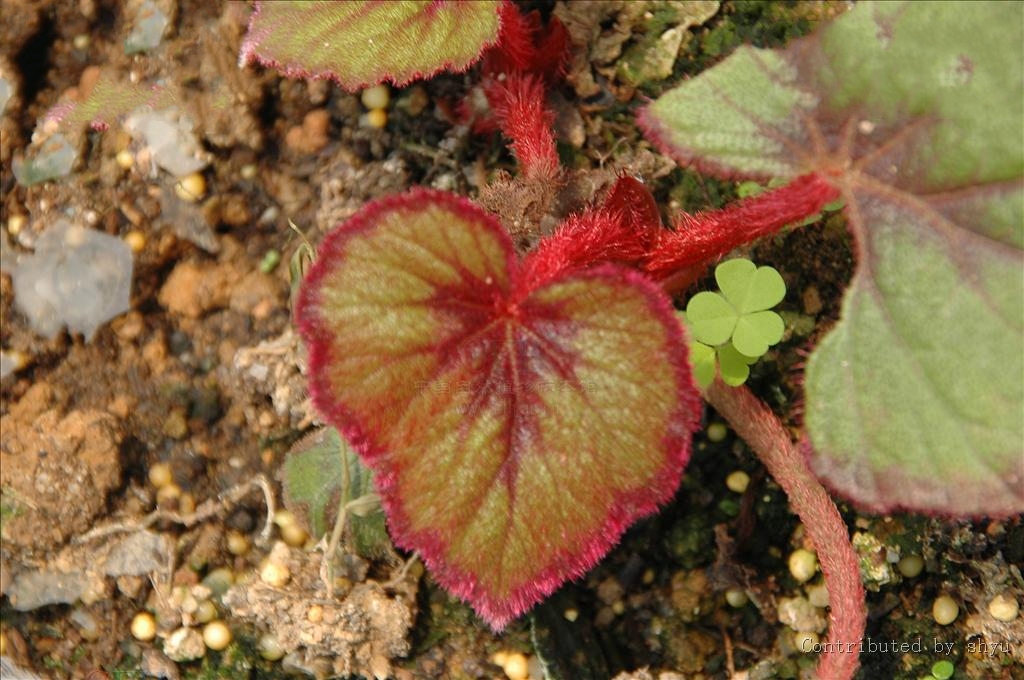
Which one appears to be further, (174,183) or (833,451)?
(174,183)

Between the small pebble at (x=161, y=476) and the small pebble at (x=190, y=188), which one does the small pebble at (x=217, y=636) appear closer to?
the small pebble at (x=161, y=476)

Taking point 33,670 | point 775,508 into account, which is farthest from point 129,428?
point 775,508

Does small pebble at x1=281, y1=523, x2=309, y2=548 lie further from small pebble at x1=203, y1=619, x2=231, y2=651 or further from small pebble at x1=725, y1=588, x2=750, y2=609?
small pebble at x1=725, y1=588, x2=750, y2=609

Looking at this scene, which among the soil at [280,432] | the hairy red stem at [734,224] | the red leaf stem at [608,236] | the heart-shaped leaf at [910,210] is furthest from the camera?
the soil at [280,432]

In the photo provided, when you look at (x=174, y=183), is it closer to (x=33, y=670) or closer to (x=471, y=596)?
(x=33, y=670)

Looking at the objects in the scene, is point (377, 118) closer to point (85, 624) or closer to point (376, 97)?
point (376, 97)

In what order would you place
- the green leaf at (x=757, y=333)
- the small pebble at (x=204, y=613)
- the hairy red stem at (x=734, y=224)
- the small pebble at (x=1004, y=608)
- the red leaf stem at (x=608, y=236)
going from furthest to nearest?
1. the small pebble at (x=204, y=613)
2. the small pebble at (x=1004, y=608)
3. the green leaf at (x=757, y=333)
4. the red leaf stem at (x=608, y=236)
5. the hairy red stem at (x=734, y=224)

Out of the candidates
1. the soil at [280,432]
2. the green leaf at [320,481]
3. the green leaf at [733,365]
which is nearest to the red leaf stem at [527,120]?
the soil at [280,432]

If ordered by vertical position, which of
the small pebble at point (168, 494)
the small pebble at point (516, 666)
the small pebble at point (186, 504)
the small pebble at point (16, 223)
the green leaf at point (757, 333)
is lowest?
the small pebble at point (516, 666)
